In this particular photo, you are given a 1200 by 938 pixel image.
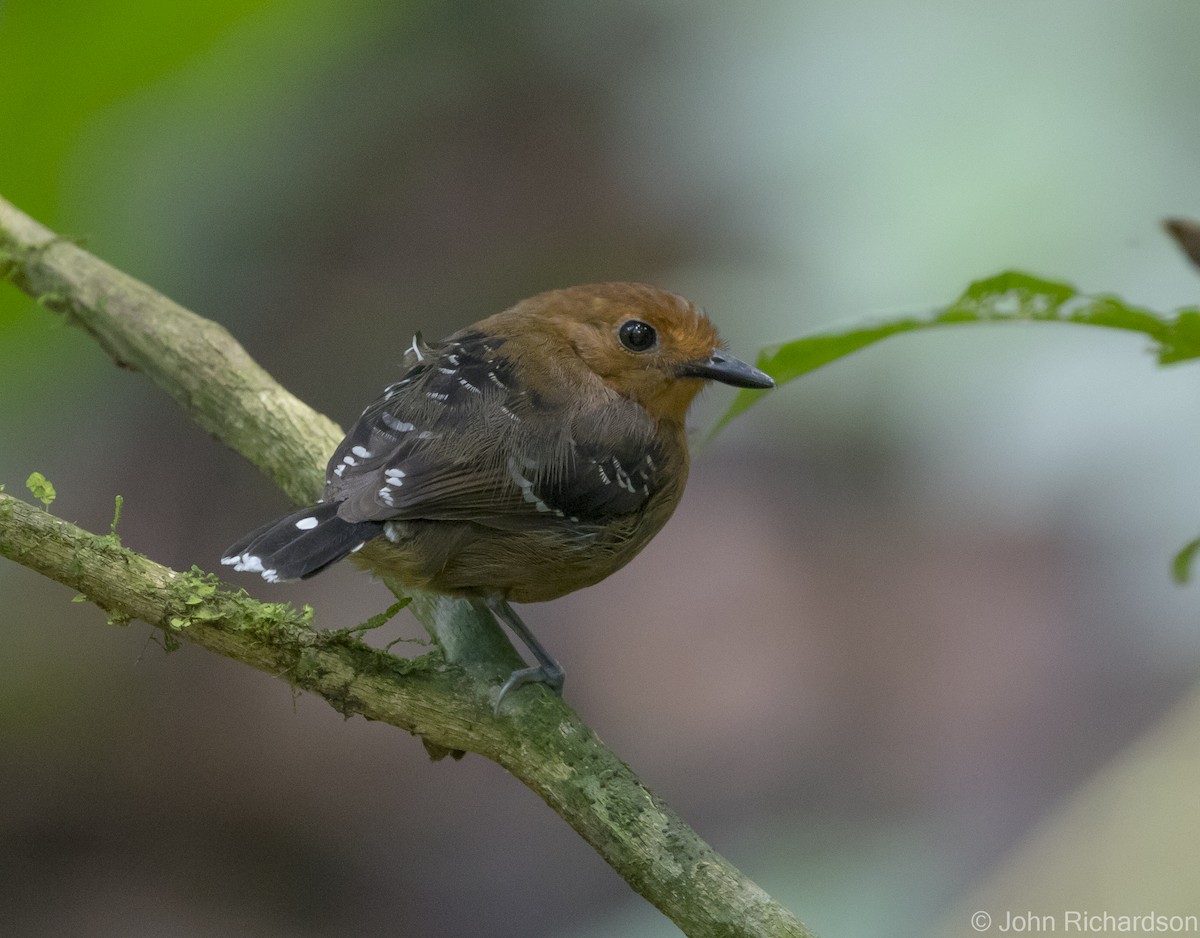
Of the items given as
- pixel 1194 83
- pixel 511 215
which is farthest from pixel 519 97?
pixel 1194 83

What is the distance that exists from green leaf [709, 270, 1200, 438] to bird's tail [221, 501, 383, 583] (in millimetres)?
861

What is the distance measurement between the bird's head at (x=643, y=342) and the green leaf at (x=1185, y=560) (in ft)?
4.02

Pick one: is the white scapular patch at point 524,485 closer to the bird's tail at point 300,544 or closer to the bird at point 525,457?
the bird at point 525,457

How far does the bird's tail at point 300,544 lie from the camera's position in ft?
7.42

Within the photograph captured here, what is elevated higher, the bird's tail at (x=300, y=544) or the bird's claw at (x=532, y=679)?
the bird's tail at (x=300, y=544)

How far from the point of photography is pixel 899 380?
4438 mm

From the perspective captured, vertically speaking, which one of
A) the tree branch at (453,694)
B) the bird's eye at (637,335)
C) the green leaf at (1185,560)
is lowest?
the tree branch at (453,694)

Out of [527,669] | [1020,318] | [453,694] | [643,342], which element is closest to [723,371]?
[643,342]

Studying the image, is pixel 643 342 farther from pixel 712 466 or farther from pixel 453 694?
pixel 712 466

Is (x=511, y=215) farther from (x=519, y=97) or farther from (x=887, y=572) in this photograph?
(x=887, y=572)

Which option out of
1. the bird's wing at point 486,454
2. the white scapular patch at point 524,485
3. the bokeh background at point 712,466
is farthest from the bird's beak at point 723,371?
the bokeh background at point 712,466

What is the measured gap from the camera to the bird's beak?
9.63 ft

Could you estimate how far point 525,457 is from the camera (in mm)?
2697

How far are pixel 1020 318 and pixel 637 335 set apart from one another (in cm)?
128
